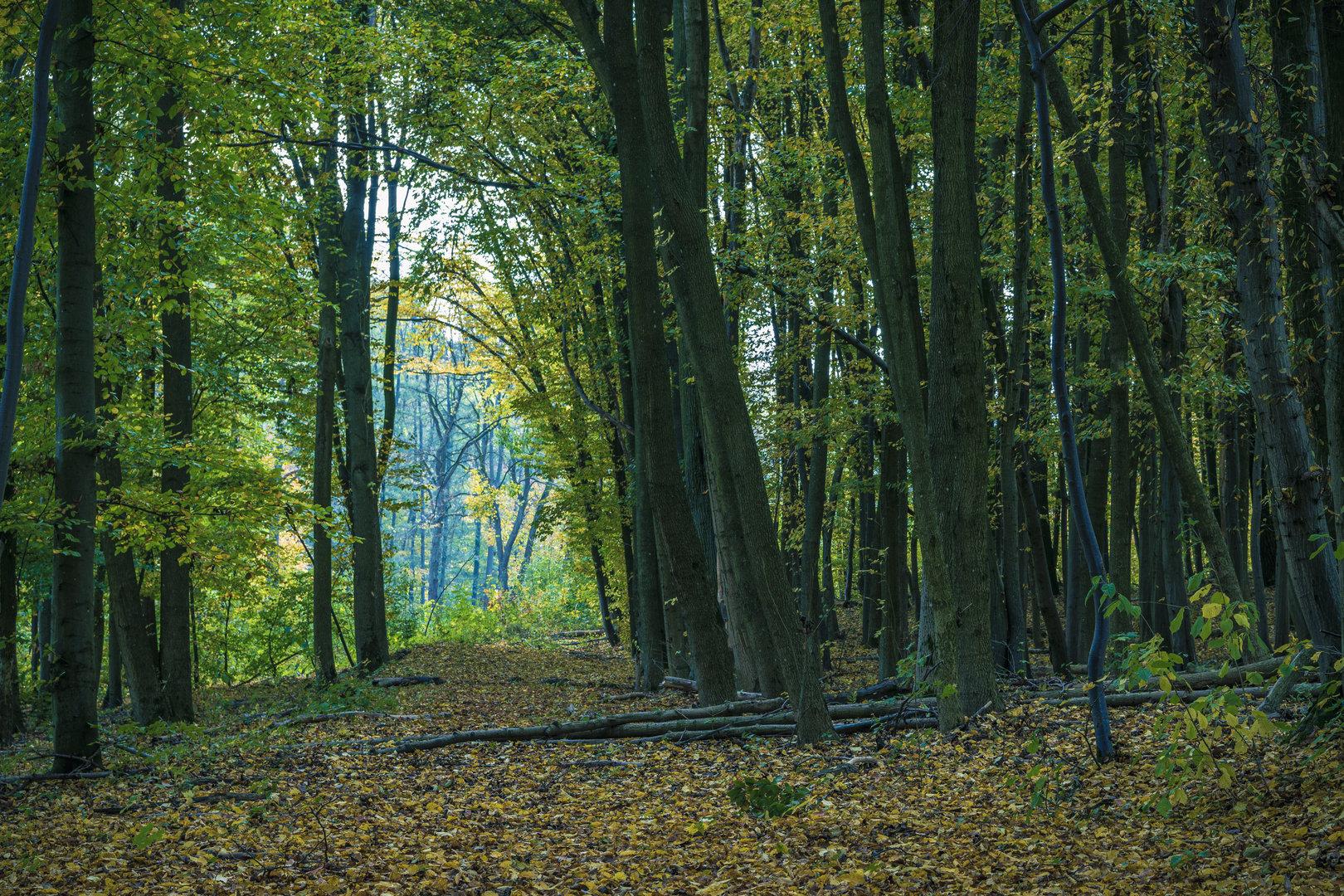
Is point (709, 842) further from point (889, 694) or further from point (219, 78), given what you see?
point (219, 78)

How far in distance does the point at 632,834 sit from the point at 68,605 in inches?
208

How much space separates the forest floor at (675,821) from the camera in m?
4.52

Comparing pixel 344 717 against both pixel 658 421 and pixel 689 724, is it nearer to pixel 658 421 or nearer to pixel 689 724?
pixel 689 724

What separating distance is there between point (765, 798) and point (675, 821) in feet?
1.94

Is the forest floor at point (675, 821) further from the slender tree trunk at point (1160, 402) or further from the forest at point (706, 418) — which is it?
the slender tree trunk at point (1160, 402)

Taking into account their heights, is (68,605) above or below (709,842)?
above

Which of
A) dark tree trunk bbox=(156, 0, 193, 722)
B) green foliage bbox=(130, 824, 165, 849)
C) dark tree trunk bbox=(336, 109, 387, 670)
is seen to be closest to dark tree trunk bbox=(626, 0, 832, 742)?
green foliage bbox=(130, 824, 165, 849)

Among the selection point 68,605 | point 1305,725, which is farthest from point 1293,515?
point 68,605

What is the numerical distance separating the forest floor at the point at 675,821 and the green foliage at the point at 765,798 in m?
0.10

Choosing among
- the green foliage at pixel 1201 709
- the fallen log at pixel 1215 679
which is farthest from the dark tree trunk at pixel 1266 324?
the fallen log at pixel 1215 679

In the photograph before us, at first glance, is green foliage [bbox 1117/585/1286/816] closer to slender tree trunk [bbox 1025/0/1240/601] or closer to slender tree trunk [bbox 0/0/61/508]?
slender tree trunk [bbox 1025/0/1240/601]

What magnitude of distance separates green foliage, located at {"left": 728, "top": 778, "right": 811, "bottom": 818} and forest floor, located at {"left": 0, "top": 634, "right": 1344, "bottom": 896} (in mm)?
99

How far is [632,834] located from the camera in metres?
5.90

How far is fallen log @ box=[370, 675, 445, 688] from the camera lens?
16.0m
